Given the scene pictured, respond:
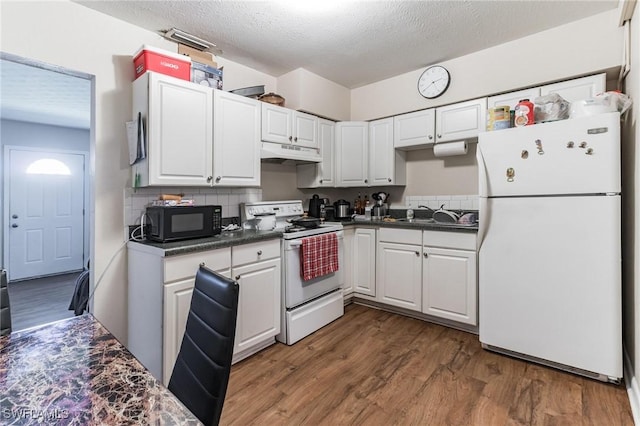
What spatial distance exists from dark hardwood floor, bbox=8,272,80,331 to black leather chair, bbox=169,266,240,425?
10.3 ft

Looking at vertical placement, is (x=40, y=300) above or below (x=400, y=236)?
below

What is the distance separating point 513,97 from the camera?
2686 mm

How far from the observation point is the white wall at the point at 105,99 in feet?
6.62

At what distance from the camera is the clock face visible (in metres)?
3.06

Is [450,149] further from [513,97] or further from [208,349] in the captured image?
[208,349]

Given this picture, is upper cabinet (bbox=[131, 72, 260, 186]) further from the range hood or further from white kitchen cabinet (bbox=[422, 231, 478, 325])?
white kitchen cabinet (bbox=[422, 231, 478, 325])

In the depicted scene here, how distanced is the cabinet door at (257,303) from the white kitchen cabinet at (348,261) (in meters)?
0.92

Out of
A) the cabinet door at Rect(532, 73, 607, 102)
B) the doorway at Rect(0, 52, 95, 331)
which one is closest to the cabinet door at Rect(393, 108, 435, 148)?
the cabinet door at Rect(532, 73, 607, 102)

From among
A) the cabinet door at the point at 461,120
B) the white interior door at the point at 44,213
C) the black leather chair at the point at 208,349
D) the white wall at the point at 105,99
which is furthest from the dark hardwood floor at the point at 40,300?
the cabinet door at the point at 461,120

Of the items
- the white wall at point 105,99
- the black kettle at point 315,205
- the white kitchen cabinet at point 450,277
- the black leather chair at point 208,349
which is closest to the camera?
the black leather chair at point 208,349

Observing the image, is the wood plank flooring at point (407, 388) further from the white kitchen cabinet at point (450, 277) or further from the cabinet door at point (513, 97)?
the cabinet door at point (513, 97)

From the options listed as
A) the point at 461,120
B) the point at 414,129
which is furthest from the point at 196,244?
the point at 461,120

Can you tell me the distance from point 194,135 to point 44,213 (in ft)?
13.9

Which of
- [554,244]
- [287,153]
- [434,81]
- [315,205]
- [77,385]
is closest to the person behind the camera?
[77,385]
